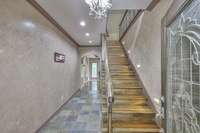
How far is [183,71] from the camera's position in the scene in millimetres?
1322

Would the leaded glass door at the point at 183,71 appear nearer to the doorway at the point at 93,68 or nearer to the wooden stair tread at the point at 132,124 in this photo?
the wooden stair tread at the point at 132,124

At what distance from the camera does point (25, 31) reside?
288 cm

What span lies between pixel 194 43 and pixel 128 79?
331 centimetres

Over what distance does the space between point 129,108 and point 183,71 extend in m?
1.99

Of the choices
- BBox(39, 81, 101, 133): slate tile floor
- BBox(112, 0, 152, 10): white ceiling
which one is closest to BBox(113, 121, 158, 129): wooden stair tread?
BBox(39, 81, 101, 133): slate tile floor

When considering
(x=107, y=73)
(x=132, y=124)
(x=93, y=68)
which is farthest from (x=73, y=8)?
(x=93, y=68)

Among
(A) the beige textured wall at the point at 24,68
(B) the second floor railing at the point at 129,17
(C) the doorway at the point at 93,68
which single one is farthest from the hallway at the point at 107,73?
(C) the doorway at the point at 93,68

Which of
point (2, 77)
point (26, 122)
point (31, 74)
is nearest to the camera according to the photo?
point (2, 77)

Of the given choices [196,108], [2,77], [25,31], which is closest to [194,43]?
[196,108]

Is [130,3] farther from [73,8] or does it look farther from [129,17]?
[129,17]

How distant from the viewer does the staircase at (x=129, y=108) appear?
2689mm

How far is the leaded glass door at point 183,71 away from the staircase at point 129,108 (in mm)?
1241

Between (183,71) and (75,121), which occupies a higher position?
(183,71)

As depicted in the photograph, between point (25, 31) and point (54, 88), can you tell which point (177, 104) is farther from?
point (54, 88)
